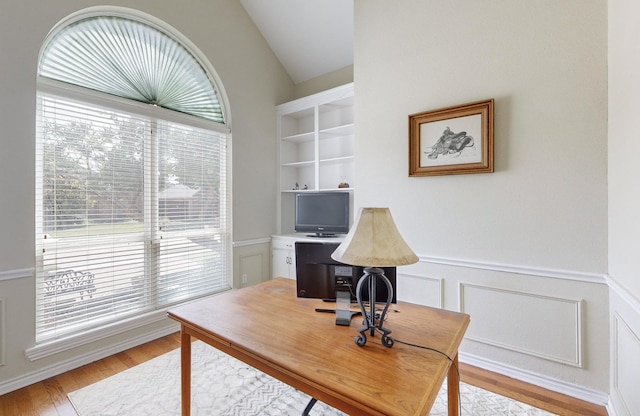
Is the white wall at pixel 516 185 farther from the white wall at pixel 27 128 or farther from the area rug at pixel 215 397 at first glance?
the white wall at pixel 27 128

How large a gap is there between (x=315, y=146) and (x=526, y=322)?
272cm

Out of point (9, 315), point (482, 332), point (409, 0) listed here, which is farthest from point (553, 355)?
point (9, 315)

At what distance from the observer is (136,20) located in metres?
2.60

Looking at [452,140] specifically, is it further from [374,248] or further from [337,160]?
[374,248]

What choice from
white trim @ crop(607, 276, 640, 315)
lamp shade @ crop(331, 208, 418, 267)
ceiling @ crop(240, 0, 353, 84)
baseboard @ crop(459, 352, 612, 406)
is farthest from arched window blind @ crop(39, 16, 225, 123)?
white trim @ crop(607, 276, 640, 315)

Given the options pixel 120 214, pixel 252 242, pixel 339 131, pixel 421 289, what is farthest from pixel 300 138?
pixel 421 289

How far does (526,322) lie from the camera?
2031mm

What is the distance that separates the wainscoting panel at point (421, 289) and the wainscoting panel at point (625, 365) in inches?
39.7

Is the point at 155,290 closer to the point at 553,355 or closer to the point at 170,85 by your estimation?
the point at 170,85

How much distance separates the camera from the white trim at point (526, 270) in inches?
71.9

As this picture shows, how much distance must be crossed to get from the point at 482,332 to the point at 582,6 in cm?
233

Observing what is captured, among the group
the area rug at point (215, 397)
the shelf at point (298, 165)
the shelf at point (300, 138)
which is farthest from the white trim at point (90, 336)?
the shelf at point (300, 138)

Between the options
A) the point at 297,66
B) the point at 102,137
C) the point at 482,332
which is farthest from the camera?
the point at 297,66

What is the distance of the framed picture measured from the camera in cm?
213
